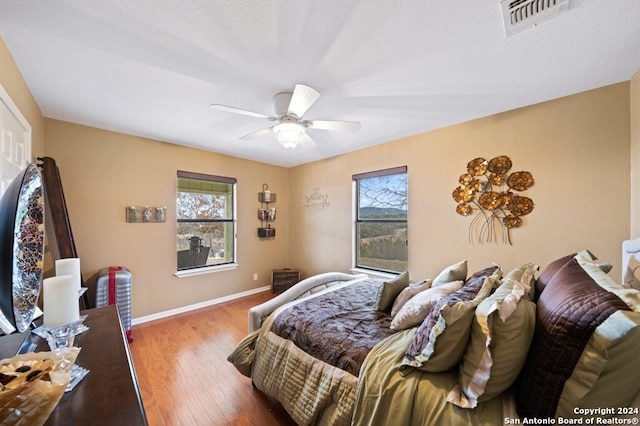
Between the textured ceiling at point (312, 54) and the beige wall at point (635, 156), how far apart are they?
5.3 inches

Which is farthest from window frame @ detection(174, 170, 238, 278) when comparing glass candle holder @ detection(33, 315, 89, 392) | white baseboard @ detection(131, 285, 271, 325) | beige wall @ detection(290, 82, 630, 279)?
glass candle holder @ detection(33, 315, 89, 392)

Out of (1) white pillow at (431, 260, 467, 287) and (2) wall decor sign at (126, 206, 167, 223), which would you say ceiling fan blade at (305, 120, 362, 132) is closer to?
(1) white pillow at (431, 260, 467, 287)

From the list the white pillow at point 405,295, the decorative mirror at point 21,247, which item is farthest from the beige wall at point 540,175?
the decorative mirror at point 21,247

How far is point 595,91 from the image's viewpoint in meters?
2.07

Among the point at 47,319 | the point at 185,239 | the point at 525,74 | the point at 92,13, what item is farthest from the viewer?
the point at 185,239

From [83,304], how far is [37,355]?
2.40m

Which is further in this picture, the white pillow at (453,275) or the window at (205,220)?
the window at (205,220)

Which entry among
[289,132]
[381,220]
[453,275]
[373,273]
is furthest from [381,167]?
[453,275]

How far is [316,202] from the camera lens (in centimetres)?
448

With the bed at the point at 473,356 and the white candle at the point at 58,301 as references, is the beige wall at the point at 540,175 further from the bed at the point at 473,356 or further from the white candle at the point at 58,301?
the white candle at the point at 58,301

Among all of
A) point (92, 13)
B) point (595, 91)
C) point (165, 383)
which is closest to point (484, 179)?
point (595, 91)

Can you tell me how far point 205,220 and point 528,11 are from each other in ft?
13.4

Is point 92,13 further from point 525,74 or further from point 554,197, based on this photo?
point 554,197

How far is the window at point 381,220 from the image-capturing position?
11.3 feet
